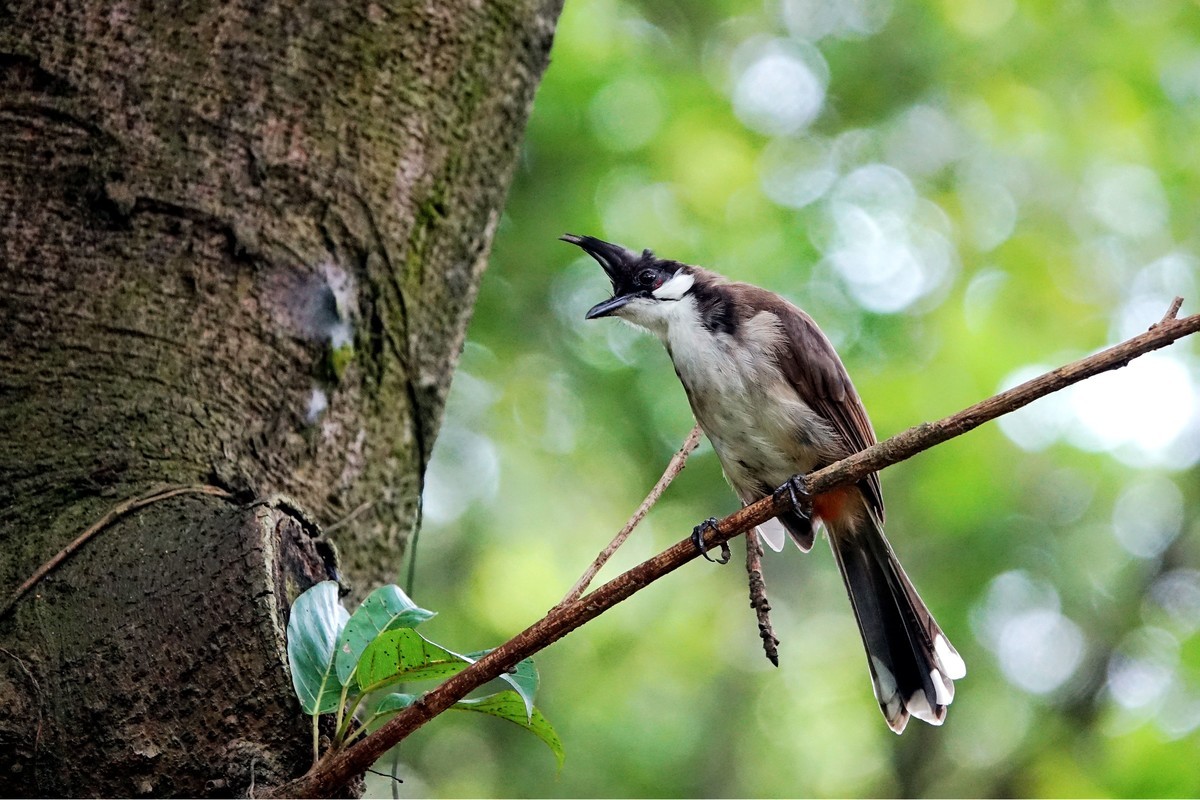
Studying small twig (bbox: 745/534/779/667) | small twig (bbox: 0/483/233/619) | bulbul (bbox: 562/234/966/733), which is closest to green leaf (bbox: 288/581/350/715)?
small twig (bbox: 0/483/233/619)

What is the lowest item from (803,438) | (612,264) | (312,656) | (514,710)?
(514,710)

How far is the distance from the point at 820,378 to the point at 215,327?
6.01 feet

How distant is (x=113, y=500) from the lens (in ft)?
6.82

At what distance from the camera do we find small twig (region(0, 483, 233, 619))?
1.92 metres

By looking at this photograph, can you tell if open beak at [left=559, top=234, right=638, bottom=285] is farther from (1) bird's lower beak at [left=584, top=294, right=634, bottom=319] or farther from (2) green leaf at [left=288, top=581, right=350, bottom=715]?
(2) green leaf at [left=288, top=581, right=350, bottom=715]

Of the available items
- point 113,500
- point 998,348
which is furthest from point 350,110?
point 998,348

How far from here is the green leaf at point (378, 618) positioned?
6.15 feet

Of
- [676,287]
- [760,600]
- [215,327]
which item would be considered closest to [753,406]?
[676,287]

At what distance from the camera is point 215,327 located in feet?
7.72

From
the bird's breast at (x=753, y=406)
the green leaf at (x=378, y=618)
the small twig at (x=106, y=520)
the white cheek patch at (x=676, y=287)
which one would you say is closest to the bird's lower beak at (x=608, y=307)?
the white cheek patch at (x=676, y=287)

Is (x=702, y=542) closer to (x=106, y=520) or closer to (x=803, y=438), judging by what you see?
(x=106, y=520)

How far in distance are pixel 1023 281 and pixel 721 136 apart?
6.32 ft

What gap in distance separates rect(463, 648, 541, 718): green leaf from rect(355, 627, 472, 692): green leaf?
4 centimetres

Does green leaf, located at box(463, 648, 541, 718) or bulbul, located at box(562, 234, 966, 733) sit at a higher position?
bulbul, located at box(562, 234, 966, 733)
